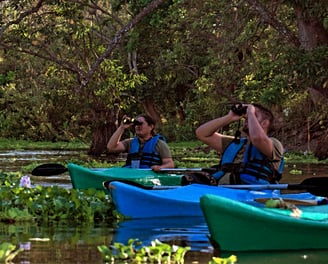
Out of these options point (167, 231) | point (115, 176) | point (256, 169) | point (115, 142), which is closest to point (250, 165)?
point (256, 169)

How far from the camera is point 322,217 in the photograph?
7.78 m

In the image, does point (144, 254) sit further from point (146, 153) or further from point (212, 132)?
point (146, 153)

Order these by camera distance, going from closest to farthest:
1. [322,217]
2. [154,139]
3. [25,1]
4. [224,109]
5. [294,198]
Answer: [322,217] → [294,198] → [154,139] → [25,1] → [224,109]

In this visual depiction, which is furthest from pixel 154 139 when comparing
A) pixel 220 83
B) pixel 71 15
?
pixel 220 83

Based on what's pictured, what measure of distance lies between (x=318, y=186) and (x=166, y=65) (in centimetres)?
2209

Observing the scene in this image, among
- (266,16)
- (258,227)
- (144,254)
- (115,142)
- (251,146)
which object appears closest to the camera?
(144,254)

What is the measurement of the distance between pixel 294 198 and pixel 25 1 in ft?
30.2

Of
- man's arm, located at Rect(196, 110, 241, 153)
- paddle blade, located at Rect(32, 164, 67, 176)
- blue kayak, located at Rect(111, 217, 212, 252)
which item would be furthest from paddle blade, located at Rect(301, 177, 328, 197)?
paddle blade, located at Rect(32, 164, 67, 176)

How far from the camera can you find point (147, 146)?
12.3 m

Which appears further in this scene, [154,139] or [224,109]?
[224,109]

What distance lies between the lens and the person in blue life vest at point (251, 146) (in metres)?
9.30

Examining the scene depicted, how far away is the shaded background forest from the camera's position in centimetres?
1800

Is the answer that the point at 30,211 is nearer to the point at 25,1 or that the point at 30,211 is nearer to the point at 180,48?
the point at 25,1

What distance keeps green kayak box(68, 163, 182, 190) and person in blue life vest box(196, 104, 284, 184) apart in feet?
5.70
